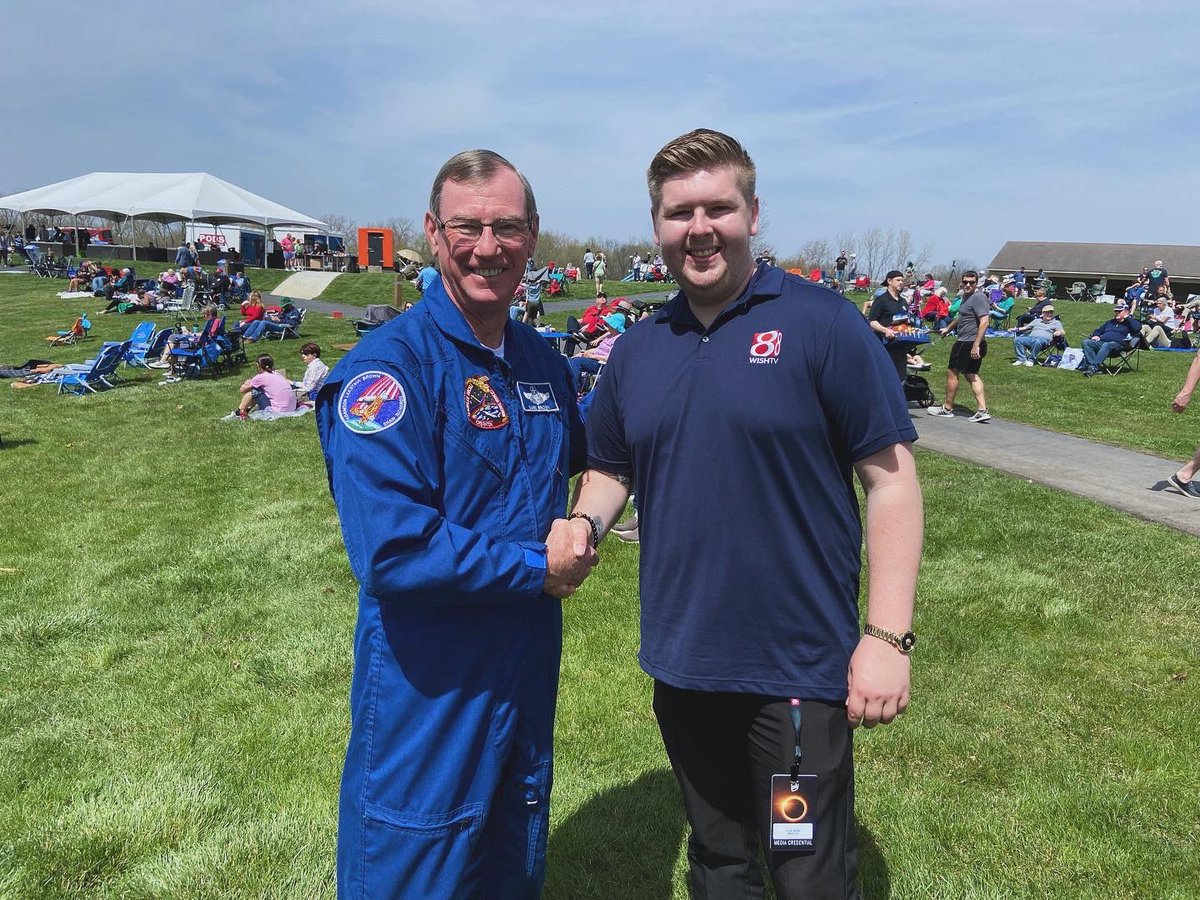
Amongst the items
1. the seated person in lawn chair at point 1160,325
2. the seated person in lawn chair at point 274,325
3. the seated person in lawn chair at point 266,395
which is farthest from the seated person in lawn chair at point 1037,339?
the seated person in lawn chair at point 274,325

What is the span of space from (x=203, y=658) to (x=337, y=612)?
813 mm

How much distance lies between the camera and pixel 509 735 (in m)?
1.84

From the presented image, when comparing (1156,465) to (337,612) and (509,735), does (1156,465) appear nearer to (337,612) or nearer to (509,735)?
(337,612)

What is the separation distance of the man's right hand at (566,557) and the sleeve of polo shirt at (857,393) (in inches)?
24.7

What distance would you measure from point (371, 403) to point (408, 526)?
0.92ft

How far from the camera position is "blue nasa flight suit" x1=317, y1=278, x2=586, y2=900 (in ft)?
5.19

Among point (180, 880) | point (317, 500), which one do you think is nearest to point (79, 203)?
point (317, 500)

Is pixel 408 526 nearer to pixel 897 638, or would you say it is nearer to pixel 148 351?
pixel 897 638

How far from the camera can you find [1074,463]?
850 cm

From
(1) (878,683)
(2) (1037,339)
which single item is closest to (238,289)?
(2) (1037,339)

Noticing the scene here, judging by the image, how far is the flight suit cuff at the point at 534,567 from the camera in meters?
1.67

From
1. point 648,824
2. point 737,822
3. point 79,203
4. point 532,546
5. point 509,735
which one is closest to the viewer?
point 532,546

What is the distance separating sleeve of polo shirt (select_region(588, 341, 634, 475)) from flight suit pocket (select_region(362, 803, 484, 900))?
2.97 feet

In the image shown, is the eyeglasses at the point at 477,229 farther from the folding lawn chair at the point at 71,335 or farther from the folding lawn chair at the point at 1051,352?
the folding lawn chair at the point at 71,335
